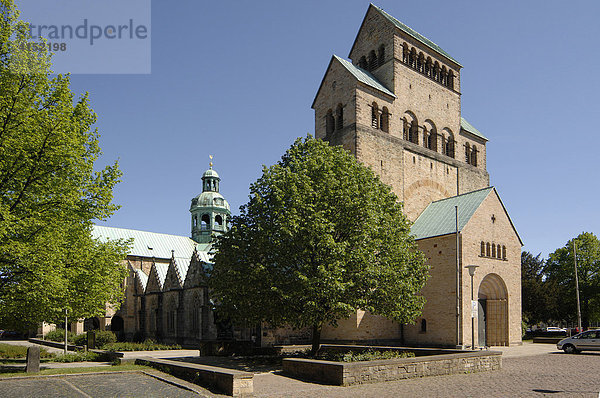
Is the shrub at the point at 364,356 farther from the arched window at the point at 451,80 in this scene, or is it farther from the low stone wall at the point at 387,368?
the arched window at the point at 451,80

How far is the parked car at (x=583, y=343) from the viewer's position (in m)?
27.9

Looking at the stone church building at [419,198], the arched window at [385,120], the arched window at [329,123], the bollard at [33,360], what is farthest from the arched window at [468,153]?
the bollard at [33,360]

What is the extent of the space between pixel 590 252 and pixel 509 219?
97.2 ft

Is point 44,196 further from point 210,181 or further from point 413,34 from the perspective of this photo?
point 210,181

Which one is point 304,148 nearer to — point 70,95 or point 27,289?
point 70,95

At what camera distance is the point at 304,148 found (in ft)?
86.3

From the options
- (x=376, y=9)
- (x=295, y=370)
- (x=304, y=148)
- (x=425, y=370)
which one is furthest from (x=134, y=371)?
(x=376, y=9)

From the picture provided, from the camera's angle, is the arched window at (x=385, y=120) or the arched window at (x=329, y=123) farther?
the arched window at (x=329, y=123)

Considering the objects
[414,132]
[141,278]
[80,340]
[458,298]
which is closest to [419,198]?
[414,132]

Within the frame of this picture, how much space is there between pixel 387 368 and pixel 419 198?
2361 cm

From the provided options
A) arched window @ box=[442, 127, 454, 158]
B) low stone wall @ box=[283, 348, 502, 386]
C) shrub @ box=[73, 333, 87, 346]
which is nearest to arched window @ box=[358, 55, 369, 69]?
arched window @ box=[442, 127, 454, 158]

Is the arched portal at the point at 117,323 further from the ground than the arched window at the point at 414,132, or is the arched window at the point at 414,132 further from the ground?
the arched window at the point at 414,132

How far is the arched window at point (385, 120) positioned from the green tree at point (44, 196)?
2279 cm

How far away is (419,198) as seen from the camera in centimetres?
3875
